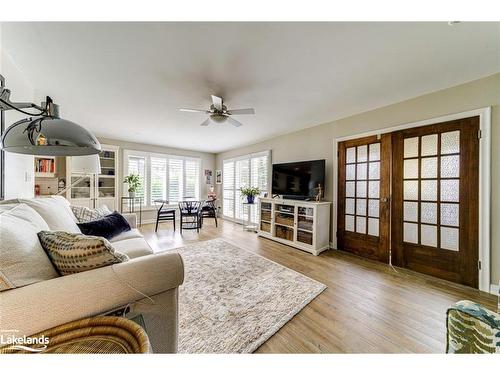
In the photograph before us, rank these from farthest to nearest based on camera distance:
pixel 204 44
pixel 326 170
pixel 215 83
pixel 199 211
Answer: pixel 199 211
pixel 326 170
pixel 215 83
pixel 204 44

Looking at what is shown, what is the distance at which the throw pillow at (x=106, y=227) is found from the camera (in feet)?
6.22

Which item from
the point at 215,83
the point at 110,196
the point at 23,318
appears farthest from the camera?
the point at 110,196

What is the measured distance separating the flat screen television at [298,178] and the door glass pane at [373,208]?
80 centimetres

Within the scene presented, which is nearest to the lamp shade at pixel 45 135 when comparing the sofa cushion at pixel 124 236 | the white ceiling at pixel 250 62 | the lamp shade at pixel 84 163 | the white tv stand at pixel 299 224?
the white ceiling at pixel 250 62

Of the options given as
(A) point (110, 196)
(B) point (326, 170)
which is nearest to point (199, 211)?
(A) point (110, 196)

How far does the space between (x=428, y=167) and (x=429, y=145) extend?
11.0 inches

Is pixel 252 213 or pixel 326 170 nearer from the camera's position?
pixel 326 170

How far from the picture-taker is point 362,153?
2977 millimetres

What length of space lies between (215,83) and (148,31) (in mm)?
798

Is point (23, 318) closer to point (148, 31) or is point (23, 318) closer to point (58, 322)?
point (58, 322)

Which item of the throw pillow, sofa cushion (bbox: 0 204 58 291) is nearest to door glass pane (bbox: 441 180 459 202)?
sofa cushion (bbox: 0 204 58 291)

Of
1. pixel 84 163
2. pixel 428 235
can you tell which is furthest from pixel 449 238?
pixel 84 163

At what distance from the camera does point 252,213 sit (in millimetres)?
5113

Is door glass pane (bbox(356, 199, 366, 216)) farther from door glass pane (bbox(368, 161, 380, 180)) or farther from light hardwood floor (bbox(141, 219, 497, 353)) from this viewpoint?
light hardwood floor (bbox(141, 219, 497, 353))
